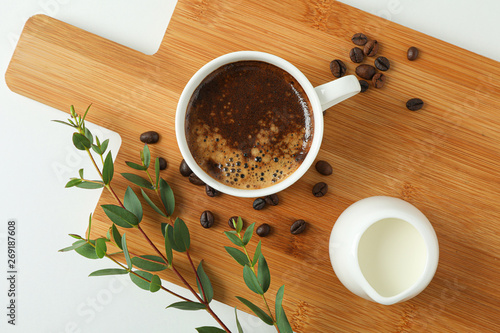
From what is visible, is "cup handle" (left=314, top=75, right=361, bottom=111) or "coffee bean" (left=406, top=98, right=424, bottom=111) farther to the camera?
"coffee bean" (left=406, top=98, right=424, bottom=111)

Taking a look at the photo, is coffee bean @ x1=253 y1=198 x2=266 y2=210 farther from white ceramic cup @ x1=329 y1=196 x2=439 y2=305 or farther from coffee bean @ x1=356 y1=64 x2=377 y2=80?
coffee bean @ x1=356 y1=64 x2=377 y2=80

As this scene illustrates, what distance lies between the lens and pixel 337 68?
1177 millimetres

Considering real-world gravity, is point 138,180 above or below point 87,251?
above

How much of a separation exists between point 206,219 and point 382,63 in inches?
28.3

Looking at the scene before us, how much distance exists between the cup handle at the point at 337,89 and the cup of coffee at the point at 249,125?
7 centimetres

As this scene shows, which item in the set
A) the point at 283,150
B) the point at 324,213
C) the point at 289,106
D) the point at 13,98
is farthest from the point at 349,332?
the point at 13,98

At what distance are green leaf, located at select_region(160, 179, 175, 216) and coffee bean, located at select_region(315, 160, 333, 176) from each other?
0.45 meters

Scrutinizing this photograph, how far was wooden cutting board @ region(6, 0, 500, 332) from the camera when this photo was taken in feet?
3.96

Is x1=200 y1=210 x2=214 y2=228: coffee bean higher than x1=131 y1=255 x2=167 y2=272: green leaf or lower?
higher

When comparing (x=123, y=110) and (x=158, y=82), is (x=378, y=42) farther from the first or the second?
(x=123, y=110)

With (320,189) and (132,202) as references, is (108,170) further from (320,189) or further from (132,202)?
(320,189)

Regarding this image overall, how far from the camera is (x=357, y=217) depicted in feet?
3.47

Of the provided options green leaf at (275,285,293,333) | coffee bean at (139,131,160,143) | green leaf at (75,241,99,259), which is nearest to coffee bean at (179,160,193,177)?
coffee bean at (139,131,160,143)

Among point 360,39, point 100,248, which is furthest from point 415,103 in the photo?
point 100,248
